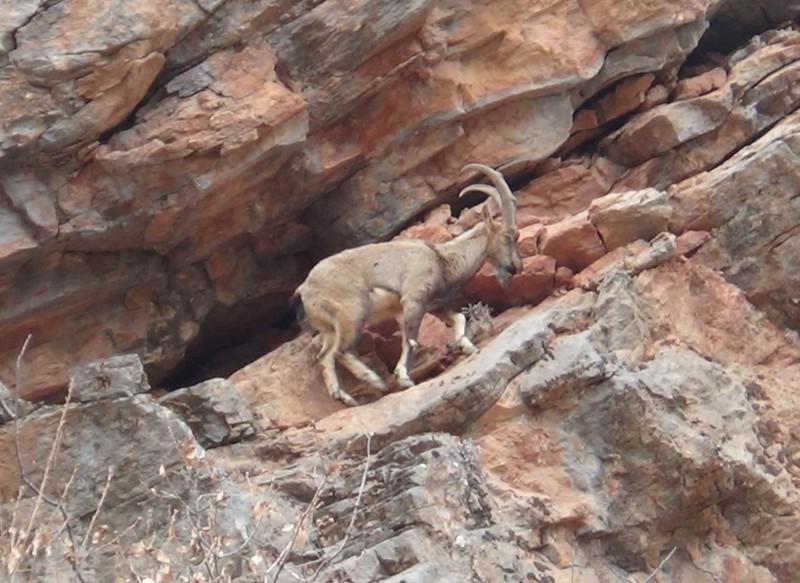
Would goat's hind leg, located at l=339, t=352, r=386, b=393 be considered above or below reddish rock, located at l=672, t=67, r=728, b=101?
above

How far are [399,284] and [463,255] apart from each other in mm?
750

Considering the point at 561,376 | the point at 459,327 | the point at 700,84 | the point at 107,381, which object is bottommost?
the point at 700,84

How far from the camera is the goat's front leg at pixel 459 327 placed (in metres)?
10.7

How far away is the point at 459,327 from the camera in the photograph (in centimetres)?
1102

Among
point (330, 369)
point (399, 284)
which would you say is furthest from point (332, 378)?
point (399, 284)

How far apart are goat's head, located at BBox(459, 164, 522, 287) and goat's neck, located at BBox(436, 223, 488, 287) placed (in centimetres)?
7

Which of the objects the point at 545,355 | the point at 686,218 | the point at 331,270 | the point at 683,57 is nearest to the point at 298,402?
the point at 331,270

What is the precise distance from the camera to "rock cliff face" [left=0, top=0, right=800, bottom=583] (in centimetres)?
855

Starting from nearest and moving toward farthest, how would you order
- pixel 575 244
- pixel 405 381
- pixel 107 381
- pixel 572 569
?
pixel 572 569
pixel 107 381
pixel 405 381
pixel 575 244

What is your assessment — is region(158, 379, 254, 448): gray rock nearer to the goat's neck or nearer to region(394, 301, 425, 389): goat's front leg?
region(394, 301, 425, 389): goat's front leg

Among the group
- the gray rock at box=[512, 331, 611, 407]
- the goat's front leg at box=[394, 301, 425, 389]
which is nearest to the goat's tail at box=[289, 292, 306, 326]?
the goat's front leg at box=[394, 301, 425, 389]

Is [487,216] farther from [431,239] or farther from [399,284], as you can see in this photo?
[399,284]

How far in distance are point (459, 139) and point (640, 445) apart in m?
4.28

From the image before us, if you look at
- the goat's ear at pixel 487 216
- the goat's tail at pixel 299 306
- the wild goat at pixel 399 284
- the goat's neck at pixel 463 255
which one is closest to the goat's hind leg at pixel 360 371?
the wild goat at pixel 399 284
